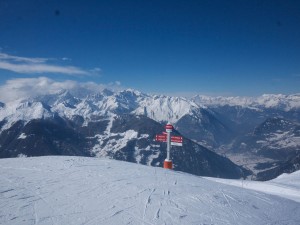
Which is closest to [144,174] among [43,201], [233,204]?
[233,204]

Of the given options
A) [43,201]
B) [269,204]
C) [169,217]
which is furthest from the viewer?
[269,204]

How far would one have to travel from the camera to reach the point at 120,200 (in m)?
10.4

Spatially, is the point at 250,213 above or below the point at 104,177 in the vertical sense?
below

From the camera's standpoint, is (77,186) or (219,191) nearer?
(77,186)

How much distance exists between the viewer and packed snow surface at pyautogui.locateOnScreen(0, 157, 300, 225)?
8.91 metres

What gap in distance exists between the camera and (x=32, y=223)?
8148 millimetres

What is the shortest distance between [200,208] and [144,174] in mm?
5234

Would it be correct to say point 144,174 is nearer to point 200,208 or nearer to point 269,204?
point 200,208

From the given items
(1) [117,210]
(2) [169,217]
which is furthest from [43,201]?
(2) [169,217]

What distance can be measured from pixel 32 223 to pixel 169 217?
15.4 ft

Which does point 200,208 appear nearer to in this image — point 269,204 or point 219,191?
point 219,191

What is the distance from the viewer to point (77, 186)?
459 inches

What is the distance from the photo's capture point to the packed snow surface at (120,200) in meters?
8.91

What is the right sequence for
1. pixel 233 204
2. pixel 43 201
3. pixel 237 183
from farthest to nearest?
pixel 237 183, pixel 233 204, pixel 43 201
